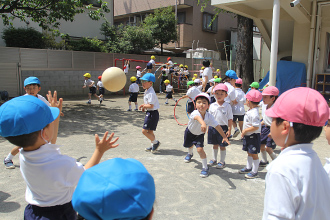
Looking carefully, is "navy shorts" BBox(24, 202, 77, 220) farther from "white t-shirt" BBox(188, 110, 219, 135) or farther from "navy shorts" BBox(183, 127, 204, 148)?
"navy shorts" BBox(183, 127, 204, 148)

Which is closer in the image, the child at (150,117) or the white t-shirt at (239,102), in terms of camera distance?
the child at (150,117)

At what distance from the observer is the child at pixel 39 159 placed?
1688 millimetres

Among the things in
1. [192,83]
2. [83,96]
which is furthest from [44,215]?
[83,96]

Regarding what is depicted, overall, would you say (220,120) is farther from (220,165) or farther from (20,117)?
(20,117)

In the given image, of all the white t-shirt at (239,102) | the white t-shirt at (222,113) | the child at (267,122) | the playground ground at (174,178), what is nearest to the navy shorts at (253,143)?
the child at (267,122)

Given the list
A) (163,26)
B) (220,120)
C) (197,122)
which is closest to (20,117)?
(197,122)

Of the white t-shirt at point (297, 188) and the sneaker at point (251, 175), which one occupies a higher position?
the white t-shirt at point (297, 188)

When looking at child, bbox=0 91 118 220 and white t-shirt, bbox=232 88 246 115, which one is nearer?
child, bbox=0 91 118 220

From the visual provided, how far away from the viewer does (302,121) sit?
4.89 feet

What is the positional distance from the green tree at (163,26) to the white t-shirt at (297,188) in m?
21.6

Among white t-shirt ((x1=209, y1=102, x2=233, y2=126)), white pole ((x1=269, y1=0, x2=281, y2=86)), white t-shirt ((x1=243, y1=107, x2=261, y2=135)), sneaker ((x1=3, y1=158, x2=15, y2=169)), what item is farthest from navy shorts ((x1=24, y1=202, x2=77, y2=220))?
white pole ((x1=269, y1=0, x2=281, y2=86))

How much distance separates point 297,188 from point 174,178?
3.29 metres

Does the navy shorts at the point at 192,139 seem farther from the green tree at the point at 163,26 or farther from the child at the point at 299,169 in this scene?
the green tree at the point at 163,26

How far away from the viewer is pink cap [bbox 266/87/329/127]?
4.82ft
